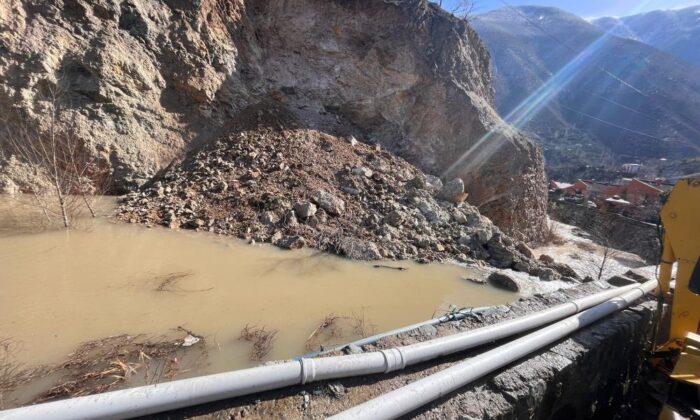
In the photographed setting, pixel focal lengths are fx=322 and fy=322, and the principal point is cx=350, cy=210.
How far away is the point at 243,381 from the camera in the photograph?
5.45 ft

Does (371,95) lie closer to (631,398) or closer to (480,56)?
(480,56)

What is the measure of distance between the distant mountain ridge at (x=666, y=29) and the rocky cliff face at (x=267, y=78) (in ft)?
415

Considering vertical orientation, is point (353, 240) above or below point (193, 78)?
below

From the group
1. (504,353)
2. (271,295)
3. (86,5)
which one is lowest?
(271,295)

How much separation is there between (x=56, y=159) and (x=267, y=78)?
22.2ft

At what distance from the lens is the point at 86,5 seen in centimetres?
798

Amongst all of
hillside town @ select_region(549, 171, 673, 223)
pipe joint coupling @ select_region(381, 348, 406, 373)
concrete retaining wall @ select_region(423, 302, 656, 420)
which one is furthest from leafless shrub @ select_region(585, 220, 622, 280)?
pipe joint coupling @ select_region(381, 348, 406, 373)

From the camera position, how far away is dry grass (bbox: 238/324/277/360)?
3125mm

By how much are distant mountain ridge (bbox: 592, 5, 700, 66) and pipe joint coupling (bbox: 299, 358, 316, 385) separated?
139m

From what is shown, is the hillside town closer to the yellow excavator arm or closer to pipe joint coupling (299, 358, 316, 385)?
the yellow excavator arm

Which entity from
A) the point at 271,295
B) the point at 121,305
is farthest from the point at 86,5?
the point at 271,295

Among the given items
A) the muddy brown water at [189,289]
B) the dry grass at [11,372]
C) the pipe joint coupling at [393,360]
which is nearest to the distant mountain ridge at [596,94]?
the muddy brown water at [189,289]

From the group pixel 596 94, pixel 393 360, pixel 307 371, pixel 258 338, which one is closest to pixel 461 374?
pixel 393 360

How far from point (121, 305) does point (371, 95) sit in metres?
11.2
